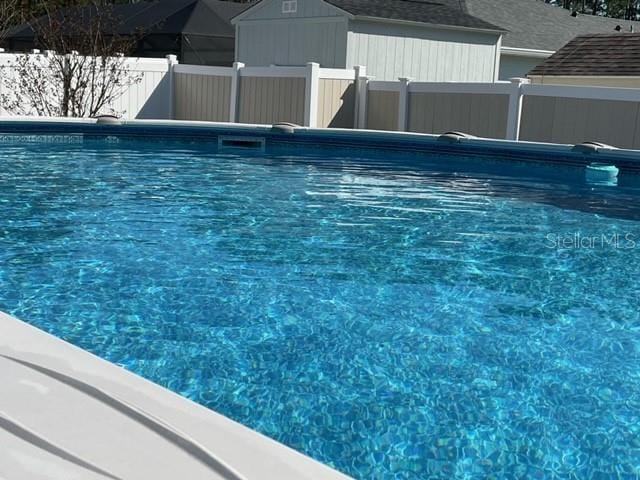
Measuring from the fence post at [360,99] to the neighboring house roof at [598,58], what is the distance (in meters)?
5.06

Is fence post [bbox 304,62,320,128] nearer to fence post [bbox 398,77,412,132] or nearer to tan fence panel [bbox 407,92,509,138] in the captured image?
fence post [bbox 398,77,412,132]

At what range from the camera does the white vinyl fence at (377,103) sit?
11.7 meters

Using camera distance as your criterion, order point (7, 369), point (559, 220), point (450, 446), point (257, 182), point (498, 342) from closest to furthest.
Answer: point (7, 369)
point (450, 446)
point (498, 342)
point (559, 220)
point (257, 182)

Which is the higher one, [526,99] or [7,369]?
[526,99]

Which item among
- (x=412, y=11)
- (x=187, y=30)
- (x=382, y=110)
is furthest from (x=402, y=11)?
(x=187, y=30)

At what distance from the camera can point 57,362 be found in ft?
8.06

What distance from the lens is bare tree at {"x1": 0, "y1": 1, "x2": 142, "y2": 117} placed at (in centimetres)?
1424

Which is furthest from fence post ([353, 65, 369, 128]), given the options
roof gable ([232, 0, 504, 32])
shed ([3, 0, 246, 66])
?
shed ([3, 0, 246, 66])

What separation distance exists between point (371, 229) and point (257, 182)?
296 cm

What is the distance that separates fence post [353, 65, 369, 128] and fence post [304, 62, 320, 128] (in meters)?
0.82

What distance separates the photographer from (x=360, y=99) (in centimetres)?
1484

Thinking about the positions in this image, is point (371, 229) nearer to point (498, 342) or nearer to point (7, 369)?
point (498, 342)

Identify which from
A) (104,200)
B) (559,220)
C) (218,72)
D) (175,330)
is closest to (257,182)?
(104,200)

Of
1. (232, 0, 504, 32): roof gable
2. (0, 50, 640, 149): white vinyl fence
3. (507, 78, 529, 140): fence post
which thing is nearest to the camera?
(0, 50, 640, 149): white vinyl fence
